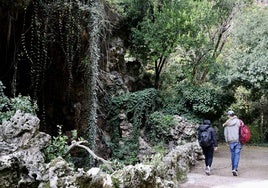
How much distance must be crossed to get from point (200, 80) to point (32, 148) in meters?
15.7

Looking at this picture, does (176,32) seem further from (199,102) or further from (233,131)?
(233,131)

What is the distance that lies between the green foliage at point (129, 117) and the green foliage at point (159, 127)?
431 millimetres

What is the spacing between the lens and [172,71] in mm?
19328

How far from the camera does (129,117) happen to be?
50.0ft

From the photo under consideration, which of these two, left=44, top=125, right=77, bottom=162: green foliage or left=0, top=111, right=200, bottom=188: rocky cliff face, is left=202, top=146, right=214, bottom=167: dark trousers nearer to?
left=0, top=111, right=200, bottom=188: rocky cliff face

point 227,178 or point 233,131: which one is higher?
point 233,131

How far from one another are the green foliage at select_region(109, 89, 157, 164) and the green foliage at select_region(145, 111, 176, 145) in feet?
1.41

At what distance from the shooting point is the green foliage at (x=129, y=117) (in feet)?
45.6

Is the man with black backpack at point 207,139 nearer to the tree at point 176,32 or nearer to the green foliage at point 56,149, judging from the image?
the green foliage at point 56,149

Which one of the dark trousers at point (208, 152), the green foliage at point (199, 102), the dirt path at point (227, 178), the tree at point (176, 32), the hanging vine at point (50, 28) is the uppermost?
the tree at point (176, 32)

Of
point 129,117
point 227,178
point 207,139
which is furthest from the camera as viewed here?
point 129,117

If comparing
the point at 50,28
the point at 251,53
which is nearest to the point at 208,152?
the point at 50,28

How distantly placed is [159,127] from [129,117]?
158 cm

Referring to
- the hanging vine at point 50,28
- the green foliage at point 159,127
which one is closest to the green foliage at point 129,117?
the green foliage at point 159,127
